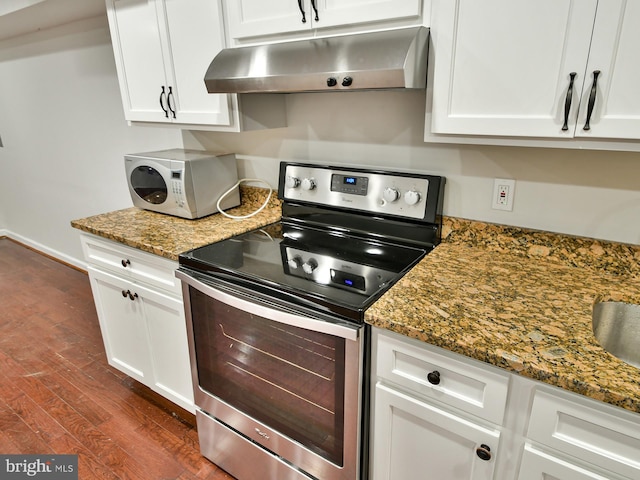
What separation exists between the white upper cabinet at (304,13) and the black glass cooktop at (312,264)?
2.53ft

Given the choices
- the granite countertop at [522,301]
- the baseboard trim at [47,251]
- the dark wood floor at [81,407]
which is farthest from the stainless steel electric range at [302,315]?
the baseboard trim at [47,251]

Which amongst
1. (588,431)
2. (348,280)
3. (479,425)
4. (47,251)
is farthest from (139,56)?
(47,251)

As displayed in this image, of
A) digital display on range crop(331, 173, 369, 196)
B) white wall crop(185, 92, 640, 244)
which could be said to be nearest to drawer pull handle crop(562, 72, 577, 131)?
white wall crop(185, 92, 640, 244)

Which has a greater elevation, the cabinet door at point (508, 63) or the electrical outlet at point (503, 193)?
the cabinet door at point (508, 63)

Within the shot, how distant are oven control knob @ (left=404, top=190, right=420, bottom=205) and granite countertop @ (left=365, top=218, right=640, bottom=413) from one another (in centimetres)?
16

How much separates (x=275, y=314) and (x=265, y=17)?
39.8 inches

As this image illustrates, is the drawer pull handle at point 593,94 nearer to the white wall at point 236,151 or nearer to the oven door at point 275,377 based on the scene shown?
the white wall at point 236,151

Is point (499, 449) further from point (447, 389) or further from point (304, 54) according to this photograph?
point (304, 54)

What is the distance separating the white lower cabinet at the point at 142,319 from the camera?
177cm

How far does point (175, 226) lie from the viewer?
1892 millimetres

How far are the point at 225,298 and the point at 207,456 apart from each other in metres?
0.86

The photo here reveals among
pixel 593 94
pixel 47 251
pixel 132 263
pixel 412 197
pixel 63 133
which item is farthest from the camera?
pixel 47 251

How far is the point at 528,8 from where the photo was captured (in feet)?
3.44

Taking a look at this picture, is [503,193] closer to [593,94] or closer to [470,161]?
[470,161]
